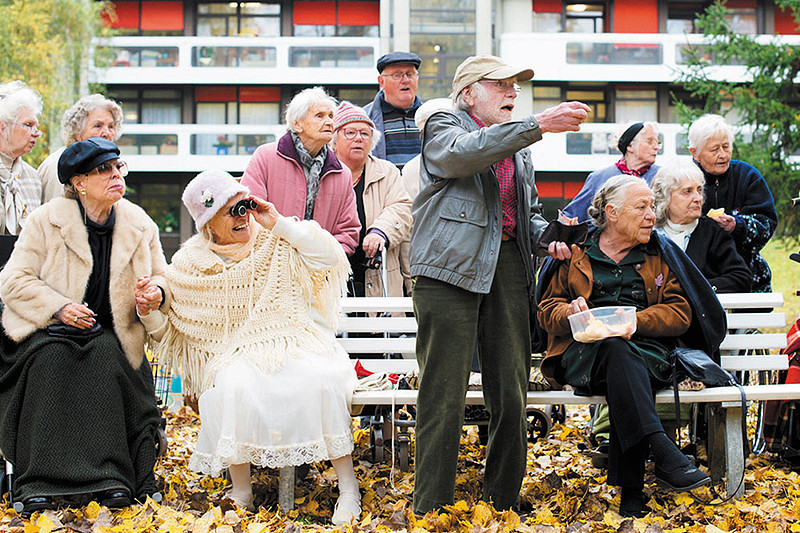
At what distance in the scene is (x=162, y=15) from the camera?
35156 millimetres

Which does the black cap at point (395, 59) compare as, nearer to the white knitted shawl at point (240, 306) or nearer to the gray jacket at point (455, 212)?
the white knitted shawl at point (240, 306)

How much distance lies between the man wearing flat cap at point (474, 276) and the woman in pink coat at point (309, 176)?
164 centimetres

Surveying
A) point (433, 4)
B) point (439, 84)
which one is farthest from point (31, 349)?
point (433, 4)

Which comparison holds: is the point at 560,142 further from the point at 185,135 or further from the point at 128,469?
the point at 128,469

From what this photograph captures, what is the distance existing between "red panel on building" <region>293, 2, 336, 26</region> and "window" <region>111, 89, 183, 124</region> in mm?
5064

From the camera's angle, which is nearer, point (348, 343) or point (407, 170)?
point (348, 343)

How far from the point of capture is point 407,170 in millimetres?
7008

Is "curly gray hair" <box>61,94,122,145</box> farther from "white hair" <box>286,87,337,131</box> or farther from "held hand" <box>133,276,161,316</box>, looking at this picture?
"held hand" <box>133,276,161,316</box>

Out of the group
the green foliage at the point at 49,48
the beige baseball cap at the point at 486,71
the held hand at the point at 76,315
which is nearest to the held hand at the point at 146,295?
the held hand at the point at 76,315

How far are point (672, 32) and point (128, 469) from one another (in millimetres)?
32680

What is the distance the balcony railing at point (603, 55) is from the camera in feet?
107

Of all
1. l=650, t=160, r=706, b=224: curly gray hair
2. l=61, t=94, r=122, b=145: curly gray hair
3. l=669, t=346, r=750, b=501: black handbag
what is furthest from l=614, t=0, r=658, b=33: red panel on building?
l=669, t=346, r=750, b=501: black handbag

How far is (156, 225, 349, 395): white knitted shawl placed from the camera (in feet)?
16.8

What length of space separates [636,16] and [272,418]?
32249mm
